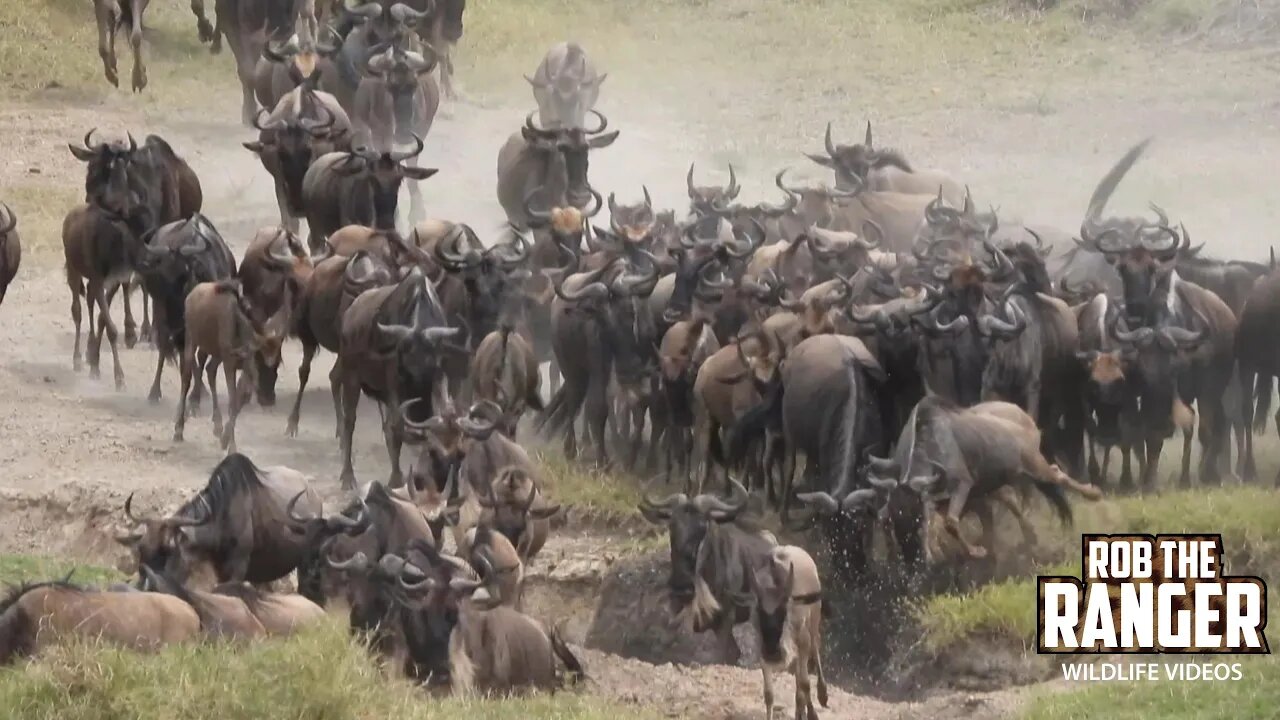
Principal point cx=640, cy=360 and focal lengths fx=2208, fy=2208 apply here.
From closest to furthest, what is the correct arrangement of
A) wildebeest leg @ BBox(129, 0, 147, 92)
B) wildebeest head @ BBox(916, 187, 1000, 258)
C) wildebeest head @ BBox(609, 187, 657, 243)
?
wildebeest head @ BBox(609, 187, 657, 243) → wildebeest head @ BBox(916, 187, 1000, 258) → wildebeest leg @ BBox(129, 0, 147, 92)

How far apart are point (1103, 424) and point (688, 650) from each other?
3.23m

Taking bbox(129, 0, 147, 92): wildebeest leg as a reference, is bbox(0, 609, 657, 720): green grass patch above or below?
below

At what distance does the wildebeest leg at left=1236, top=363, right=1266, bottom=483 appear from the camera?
14.5 m

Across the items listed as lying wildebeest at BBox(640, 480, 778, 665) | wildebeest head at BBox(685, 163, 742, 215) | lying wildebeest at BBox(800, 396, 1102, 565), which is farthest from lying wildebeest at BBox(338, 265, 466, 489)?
wildebeest head at BBox(685, 163, 742, 215)

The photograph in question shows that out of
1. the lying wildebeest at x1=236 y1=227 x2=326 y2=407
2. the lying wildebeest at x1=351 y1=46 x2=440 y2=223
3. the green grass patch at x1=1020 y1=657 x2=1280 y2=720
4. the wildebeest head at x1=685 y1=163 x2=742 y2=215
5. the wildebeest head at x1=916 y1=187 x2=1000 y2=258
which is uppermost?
the lying wildebeest at x1=351 y1=46 x2=440 y2=223

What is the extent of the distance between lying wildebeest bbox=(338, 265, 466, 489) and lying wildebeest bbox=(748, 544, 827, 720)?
3.99 meters

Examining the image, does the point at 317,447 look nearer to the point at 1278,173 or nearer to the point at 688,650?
the point at 688,650

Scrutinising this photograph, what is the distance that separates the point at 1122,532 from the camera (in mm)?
13336

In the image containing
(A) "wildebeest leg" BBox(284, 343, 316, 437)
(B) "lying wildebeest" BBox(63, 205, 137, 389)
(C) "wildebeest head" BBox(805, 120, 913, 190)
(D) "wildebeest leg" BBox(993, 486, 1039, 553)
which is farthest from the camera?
(C) "wildebeest head" BBox(805, 120, 913, 190)

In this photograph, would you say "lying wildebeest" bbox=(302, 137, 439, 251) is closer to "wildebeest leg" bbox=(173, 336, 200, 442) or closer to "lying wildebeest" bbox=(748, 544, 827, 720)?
"wildebeest leg" bbox=(173, 336, 200, 442)

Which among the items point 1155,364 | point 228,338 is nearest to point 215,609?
point 228,338

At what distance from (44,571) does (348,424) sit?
2851 mm

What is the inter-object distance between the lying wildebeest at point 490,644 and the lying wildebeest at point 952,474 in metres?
2.25

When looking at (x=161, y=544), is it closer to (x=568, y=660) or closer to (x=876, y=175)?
(x=568, y=660)
